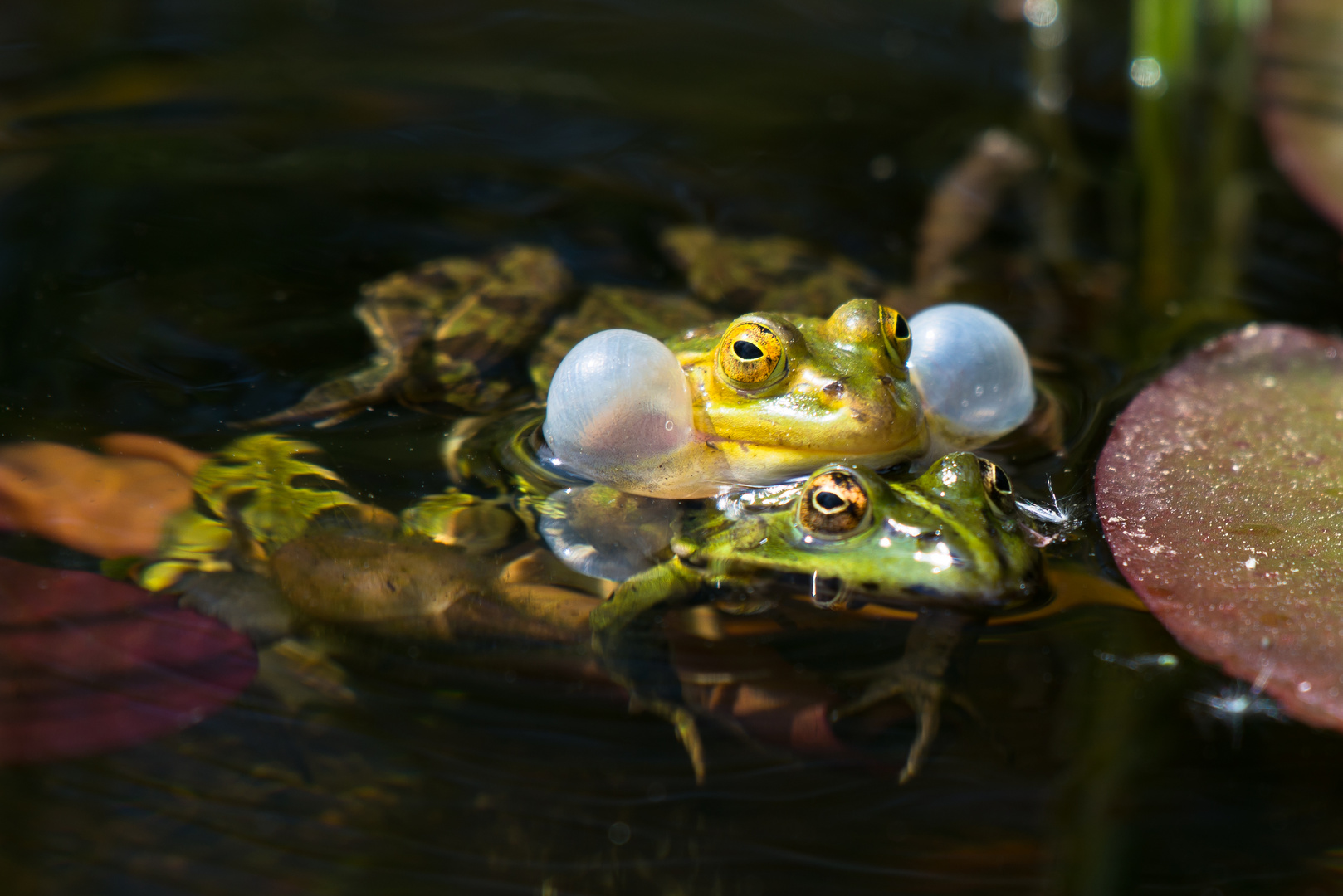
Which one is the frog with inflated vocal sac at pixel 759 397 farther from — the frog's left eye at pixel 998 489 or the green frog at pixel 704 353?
the frog's left eye at pixel 998 489

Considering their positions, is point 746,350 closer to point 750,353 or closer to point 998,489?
point 750,353

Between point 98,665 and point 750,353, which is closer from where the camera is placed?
point 98,665

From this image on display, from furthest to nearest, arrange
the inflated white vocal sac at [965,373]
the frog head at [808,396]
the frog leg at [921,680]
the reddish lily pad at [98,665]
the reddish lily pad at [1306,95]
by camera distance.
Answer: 1. the reddish lily pad at [1306,95]
2. the inflated white vocal sac at [965,373]
3. the frog head at [808,396]
4. the frog leg at [921,680]
5. the reddish lily pad at [98,665]

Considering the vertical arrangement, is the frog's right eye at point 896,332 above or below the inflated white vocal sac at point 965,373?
above

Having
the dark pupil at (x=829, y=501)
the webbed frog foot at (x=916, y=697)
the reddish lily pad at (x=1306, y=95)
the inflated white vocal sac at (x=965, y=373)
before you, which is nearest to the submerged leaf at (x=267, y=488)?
the dark pupil at (x=829, y=501)

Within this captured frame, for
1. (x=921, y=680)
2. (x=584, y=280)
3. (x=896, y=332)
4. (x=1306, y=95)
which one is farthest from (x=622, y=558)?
(x=1306, y=95)

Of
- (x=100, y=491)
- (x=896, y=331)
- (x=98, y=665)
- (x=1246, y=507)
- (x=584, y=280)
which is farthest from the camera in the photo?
(x=584, y=280)

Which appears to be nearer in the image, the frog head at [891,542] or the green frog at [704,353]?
the frog head at [891,542]

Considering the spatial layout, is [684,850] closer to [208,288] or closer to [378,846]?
[378,846]
